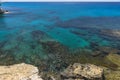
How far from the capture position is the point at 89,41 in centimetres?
3812

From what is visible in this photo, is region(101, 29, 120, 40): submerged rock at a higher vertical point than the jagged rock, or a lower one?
lower

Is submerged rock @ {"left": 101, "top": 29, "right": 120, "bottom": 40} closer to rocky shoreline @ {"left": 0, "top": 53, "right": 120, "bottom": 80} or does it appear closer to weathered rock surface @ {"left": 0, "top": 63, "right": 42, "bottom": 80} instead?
rocky shoreline @ {"left": 0, "top": 53, "right": 120, "bottom": 80}

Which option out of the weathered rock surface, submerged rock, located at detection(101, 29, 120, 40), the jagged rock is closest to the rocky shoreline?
the weathered rock surface

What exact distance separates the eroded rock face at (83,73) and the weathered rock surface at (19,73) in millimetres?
3554

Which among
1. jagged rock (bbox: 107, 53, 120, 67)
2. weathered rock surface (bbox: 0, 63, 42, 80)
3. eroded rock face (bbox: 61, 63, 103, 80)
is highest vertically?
weathered rock surface (bbox: 0, 63, 42, 80)

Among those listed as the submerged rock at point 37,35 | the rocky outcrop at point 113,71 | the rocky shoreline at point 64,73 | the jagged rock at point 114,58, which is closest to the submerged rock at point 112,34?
the jagged rock at point 114,58

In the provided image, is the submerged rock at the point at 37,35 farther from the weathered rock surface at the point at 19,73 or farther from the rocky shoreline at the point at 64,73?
the weathered rock surface at the point at 19,73

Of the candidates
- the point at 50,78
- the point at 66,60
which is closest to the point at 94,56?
the point at 66,60

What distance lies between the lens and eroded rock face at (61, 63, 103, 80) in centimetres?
1784

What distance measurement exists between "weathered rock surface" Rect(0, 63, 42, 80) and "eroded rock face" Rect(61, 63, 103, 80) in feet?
11.7

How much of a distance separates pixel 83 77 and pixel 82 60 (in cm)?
1010

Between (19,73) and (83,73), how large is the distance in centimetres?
589

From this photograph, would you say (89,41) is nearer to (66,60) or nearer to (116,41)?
(116,41)

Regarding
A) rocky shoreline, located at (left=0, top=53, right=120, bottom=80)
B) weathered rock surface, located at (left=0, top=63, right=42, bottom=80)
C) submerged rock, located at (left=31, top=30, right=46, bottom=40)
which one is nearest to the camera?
weathered rock surface, located at (left=0, top=63, right=42, bottom=80)
